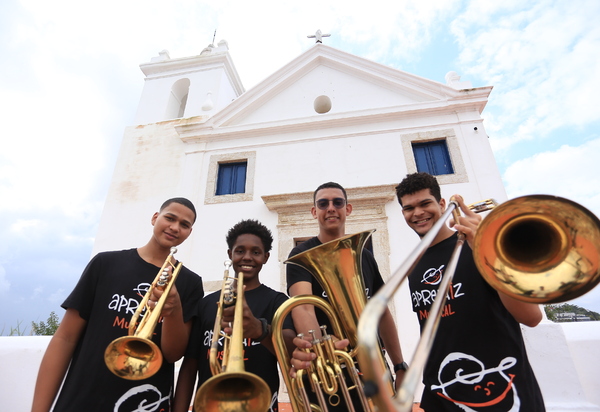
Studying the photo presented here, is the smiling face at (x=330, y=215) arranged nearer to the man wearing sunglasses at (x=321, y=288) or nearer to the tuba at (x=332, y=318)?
the man wearing sunglasses at (x=321, y=288)

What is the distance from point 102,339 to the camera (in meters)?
2.05

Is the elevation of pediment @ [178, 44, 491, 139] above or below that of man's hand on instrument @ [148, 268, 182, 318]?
above

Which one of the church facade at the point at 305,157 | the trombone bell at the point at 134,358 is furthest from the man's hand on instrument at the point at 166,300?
the church facade at the point at 305,157

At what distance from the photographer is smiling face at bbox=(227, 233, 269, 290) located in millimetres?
2646

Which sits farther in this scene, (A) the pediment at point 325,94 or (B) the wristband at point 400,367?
(A) the pediment at point 325,94

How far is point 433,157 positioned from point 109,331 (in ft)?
24.5

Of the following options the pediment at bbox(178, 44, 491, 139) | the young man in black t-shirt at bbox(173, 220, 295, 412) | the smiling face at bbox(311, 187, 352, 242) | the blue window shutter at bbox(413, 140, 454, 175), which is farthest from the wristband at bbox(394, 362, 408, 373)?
the pediment at bbox(178, 44, 491, 139)

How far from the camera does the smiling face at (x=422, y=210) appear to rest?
2551 mm

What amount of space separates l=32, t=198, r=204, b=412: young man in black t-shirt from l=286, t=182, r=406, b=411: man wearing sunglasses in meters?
0.86

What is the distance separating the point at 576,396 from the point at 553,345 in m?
0.70

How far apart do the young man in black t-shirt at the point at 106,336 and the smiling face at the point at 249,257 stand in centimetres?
45

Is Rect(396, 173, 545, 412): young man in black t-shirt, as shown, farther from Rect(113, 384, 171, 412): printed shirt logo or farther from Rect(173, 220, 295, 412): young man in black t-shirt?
Rect(113, 384, 171, 412): printed shirt logo

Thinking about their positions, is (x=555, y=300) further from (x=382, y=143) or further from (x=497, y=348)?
(x=382, y=143)

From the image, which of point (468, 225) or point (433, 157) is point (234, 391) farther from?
point (433, 157)
